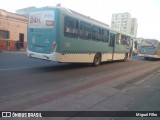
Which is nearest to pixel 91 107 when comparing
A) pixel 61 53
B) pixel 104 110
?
pixel 104 110

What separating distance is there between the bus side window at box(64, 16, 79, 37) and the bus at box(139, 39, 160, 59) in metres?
20.4

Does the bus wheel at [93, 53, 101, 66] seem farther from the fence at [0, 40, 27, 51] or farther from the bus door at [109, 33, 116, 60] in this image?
the fence at [0, 40, 27, 51]

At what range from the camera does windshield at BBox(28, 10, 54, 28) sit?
34.3 ft

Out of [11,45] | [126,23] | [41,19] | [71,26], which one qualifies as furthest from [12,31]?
[126,23]

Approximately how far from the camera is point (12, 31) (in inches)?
1132

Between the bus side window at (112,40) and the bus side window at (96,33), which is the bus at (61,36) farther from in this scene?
the bus side window at (112,40)

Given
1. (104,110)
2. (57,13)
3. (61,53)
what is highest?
(57,13)

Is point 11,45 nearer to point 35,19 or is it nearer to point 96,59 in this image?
point 96,59

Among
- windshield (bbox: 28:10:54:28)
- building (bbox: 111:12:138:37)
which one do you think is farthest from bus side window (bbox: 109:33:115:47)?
building (bbox: 111:12:138:37)

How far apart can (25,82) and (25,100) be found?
2241 mm

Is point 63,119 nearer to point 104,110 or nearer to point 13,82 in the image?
point 104,110

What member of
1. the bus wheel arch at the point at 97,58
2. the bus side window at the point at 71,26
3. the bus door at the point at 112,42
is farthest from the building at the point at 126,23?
the bus side window at the point at 71,26

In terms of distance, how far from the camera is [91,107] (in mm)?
5418

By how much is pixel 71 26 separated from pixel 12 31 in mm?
20067
